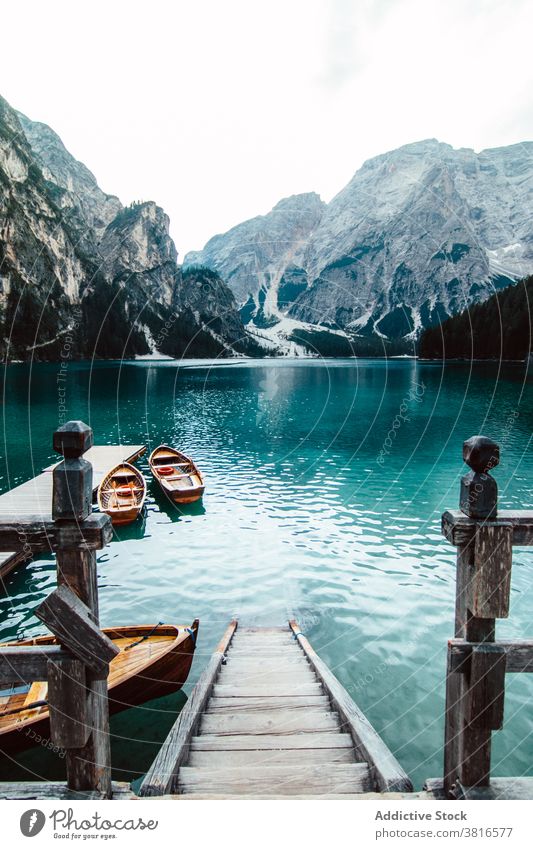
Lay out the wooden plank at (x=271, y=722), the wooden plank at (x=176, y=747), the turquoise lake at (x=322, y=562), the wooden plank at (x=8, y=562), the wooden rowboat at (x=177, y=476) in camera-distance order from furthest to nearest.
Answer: the wooden rowboat at (x=177, y=476) → the wooden plank at (x=8, y=562) → the turquoise lake at (x=322, y=562) → the wooden plank at (x=271, y=722) → the wooden plank at (x=176, y=747)

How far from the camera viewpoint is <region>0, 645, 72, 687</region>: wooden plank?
401 centimetres

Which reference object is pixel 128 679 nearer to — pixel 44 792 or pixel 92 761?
pixel 44 792

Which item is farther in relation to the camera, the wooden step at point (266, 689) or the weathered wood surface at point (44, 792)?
the wooden step at point (266, 689)

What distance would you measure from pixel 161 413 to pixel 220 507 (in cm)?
3329

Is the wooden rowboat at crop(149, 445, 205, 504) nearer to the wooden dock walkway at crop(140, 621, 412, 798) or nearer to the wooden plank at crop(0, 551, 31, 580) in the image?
the wooden plank at crop(0, 551, 31, 580)

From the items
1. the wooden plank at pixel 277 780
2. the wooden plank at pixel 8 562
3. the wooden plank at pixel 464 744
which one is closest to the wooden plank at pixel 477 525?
the wooden plank at pixel 464 744

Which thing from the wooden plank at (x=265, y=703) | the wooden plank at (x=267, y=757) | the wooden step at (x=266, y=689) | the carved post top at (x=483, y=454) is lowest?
the wooden step at (x=266, y=689)

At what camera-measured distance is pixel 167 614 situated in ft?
42.7

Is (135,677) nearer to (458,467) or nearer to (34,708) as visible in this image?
(34,708)

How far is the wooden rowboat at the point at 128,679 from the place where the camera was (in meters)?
7.09

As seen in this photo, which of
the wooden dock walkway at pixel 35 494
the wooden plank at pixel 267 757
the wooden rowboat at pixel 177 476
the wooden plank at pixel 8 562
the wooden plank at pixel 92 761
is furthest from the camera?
the wooden rowboat at pixel 177 476

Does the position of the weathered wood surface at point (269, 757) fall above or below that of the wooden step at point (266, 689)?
above

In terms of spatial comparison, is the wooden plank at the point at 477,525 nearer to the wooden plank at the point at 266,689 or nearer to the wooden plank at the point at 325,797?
the wooden plank at the point at 325,797
